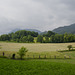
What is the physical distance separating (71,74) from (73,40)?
116m

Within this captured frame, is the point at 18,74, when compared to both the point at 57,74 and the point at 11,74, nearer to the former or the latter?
the point at 11,74

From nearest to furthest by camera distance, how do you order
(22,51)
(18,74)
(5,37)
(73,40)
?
1. (18,74)
2. (22,51)
3. (73,40)
4. (5,37)

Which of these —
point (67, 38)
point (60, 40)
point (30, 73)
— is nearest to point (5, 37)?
point (60, 40)

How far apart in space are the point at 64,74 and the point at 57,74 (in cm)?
113

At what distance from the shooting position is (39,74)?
12.6 metres

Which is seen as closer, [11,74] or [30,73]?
[11,74]

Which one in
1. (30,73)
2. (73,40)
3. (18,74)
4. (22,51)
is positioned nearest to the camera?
(18,74)

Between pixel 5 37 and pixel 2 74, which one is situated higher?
pixel 5 37

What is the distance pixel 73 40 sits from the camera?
11906cm

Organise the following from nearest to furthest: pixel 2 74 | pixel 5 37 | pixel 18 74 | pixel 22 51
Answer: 1. pixel 2 74
2. pixel 18 74
3. pixel 22 51
4. pixel 5 37

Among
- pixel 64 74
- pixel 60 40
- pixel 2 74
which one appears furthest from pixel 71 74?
pixel 60 40

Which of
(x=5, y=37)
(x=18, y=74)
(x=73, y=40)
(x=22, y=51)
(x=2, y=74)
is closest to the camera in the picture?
(x=2, y=74)

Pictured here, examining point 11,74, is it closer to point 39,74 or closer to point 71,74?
point 39,74

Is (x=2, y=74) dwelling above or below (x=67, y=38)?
below
